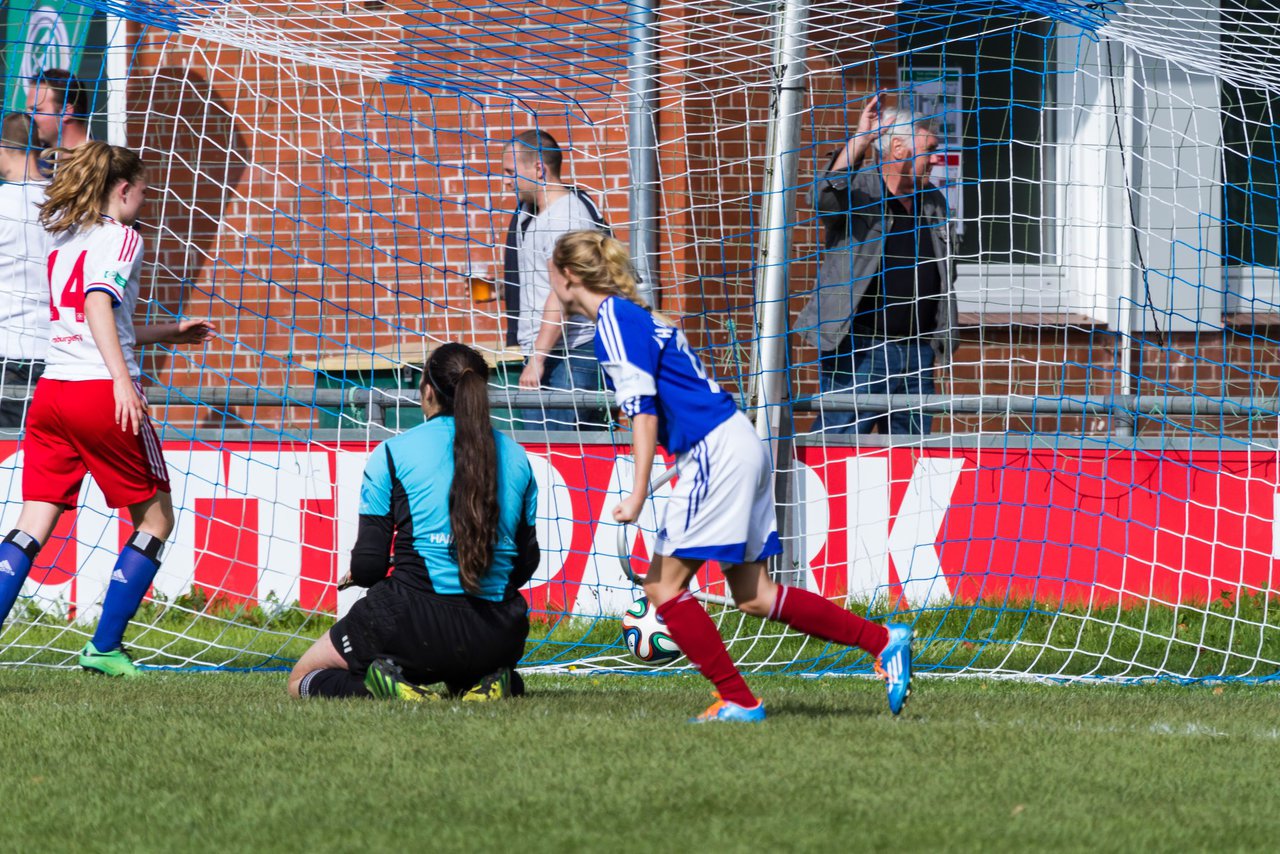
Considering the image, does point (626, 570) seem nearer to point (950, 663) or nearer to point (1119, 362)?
point (950, 663)

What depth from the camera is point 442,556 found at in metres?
5.25

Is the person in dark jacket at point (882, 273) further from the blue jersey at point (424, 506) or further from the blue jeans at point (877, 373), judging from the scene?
the blue jersey at point (424, 506)

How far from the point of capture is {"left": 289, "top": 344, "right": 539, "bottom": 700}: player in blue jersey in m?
5.18

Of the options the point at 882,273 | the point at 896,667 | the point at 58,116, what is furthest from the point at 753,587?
the point at 58,116

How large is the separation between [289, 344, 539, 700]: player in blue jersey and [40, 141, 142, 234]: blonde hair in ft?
5.00

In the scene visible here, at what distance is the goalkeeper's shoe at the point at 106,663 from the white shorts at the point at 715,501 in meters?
2.47

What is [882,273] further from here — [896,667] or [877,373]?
[896,667]

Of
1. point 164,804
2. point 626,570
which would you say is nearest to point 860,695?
point 626,570

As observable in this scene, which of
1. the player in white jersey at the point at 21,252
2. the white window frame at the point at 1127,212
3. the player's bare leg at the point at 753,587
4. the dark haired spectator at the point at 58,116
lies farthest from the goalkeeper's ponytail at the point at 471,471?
the white window frame at the point at 1127,212

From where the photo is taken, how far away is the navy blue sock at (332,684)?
5309mm

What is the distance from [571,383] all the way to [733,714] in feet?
10.7

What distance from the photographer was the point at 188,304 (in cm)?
984

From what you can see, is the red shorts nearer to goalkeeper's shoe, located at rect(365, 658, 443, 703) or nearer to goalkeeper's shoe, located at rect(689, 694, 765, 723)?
goalkeeper's shoe, located at rect(365, 658, 443, 703)

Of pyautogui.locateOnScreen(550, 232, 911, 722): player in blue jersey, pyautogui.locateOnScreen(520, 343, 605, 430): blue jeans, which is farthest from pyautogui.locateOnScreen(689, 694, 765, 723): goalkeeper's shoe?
pyautogui.locateOnScreen(520, 343, 605, 430): blue jeans
